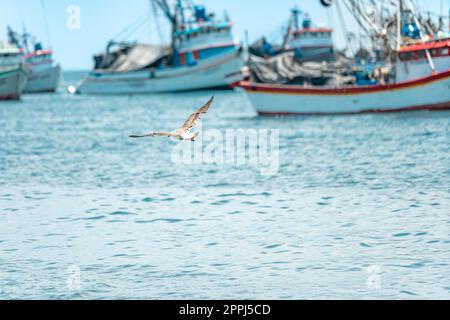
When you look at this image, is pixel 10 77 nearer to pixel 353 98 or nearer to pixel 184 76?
pixel 184 76

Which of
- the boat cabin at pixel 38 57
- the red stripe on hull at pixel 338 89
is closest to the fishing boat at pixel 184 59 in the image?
the boat cabin at pixel 38 57

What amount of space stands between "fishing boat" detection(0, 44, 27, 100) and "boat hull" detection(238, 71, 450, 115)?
52956mm

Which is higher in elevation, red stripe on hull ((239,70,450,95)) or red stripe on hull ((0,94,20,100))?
red stripe on hull ((239,70,450,95))

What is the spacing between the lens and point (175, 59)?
137 meters

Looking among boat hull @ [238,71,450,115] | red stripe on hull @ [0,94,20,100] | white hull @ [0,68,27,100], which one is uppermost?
boat hull @ [238,71,450,115]

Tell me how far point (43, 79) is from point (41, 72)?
2024mm

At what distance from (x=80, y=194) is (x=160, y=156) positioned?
14383mm

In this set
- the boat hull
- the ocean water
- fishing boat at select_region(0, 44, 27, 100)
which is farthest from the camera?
fishing boat at select_region(0, 44, 27, 100)

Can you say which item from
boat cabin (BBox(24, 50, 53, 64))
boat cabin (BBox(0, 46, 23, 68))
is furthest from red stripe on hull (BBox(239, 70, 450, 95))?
boat cabin (BBox(24, 50, 53, 64))

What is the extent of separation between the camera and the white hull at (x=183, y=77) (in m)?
134

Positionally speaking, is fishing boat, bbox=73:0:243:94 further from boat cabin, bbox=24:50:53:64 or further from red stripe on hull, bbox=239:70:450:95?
red stripe on hull, bbox=239:70:450:95

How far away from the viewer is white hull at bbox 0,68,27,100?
11994 cm

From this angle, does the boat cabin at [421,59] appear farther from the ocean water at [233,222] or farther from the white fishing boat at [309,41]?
the white fishing boat at [309,41]
